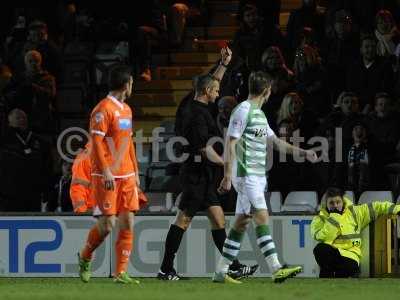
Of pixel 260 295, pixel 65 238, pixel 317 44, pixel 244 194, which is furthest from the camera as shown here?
pixel 317 44

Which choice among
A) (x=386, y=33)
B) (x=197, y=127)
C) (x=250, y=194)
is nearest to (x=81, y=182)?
(x=197, y=127)

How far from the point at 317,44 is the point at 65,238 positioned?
5.48 m

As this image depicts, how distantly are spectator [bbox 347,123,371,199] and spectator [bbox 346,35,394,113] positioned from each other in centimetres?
100

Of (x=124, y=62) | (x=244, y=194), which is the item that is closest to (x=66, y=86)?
(x=124, y=62)

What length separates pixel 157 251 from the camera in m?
16.4

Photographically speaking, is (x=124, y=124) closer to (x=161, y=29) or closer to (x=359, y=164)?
(x=359, y=164)

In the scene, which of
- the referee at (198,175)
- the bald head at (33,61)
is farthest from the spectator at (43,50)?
the referee at (198,175)

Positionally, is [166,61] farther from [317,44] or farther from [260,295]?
[260,295]

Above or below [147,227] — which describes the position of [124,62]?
above

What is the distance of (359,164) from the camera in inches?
698

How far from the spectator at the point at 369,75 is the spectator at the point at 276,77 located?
2.85ft

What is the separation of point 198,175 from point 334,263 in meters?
1.99

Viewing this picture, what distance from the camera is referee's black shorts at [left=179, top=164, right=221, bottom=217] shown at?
14.4m

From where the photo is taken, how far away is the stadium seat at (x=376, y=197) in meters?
17.3
